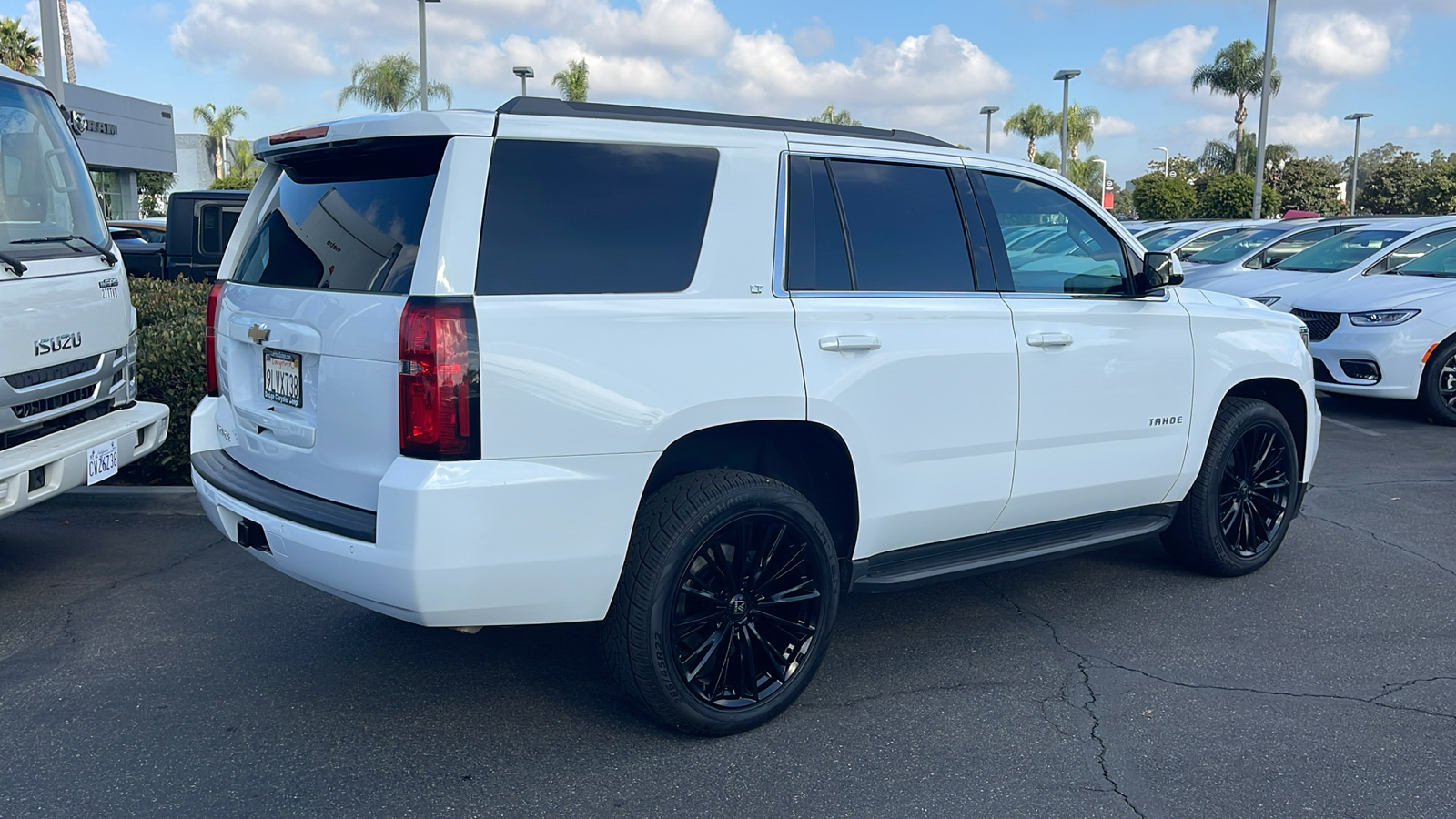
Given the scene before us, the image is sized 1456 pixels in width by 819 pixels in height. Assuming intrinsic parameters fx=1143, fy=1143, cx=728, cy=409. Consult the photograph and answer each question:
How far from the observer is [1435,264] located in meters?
10.7

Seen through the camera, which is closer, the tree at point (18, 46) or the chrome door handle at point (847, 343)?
the chrome door handle at point (847, 343)

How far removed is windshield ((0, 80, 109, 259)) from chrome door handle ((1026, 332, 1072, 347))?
4341 mm

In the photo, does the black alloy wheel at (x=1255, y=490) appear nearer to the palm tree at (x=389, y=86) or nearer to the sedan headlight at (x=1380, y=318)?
the sedan headlight at (x=1380, y=318)

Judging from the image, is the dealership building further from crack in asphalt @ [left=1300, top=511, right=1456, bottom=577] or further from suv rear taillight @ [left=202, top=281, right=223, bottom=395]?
crack in asphalt @ [left=1300, top=511, right=1456, bottom=577]

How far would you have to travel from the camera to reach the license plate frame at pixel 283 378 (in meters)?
3.59

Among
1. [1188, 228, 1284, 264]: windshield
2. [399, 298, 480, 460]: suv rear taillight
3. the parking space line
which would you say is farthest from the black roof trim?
[1188, 228, 1284, 264]: windshield

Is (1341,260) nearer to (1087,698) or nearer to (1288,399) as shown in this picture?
(1288,399)

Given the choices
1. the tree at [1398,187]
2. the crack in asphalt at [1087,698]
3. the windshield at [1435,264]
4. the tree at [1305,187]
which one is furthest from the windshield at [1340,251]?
the tree at [1305,187]

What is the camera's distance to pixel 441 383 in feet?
10.2

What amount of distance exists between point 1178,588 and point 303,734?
383 cm

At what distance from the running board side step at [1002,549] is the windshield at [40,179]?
13.1ft

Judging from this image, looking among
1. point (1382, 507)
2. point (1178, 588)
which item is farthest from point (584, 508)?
point (1382, 507)

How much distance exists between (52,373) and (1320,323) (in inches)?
386

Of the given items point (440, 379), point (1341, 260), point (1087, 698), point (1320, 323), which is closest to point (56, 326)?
point (440, 379)
